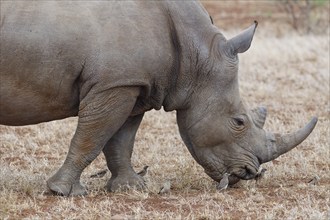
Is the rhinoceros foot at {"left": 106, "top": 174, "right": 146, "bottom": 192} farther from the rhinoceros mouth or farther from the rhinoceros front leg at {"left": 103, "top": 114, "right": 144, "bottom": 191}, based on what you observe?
the rhinoceros mouth

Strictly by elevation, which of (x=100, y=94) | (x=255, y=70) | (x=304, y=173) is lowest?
(x=255, y=70)

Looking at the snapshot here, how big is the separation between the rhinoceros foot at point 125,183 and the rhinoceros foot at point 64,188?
51cm

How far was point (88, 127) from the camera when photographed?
770 cm

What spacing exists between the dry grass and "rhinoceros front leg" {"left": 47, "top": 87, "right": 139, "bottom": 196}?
0.57 ft

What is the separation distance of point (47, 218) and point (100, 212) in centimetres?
40

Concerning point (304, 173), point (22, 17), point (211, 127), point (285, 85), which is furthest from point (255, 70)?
point (22, 17)

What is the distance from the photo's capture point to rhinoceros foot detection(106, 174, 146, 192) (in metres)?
8.34

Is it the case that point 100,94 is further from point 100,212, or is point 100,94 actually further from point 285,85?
point 285,85

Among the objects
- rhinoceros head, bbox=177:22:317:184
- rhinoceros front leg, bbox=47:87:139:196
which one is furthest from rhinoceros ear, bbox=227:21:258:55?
rhinoceros front leg, bbox=47:87:139:196

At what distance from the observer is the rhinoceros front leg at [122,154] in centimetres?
847

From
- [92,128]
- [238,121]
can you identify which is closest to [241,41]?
[238,121]

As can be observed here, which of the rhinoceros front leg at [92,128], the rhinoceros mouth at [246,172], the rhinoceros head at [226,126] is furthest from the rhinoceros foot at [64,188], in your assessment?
the rhinoceros mouth at [246,172]

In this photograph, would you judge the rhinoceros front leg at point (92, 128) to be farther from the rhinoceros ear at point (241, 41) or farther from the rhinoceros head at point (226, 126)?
the rhinoceros ear at point (241, 41)

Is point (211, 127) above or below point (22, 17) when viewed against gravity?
below
